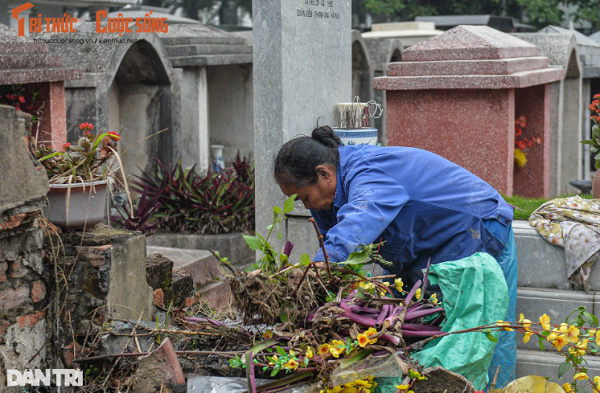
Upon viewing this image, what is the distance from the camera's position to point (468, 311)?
2391mm

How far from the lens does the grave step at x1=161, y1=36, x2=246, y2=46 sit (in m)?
7.96

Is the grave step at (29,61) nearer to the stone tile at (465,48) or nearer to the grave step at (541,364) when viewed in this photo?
the stone tile at (465,48)

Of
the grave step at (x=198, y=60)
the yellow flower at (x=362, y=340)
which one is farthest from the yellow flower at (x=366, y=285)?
the grave step at (x=198, y=60)

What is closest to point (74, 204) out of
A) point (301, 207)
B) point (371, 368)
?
point (371, 368)

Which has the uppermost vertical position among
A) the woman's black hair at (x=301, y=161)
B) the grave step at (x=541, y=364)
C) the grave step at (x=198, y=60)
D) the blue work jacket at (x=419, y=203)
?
the grave step at (x=198, y=60)

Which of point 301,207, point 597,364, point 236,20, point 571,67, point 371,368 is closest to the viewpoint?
point 371,368

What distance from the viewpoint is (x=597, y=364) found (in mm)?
3449

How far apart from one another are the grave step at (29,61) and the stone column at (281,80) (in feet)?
5.04

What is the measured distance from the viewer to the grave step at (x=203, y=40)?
796 centimetres

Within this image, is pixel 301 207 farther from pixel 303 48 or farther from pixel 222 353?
pixel 222 353

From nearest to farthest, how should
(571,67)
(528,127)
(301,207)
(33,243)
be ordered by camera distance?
(33,243) → (301,207) → (528,127) → (571,67)

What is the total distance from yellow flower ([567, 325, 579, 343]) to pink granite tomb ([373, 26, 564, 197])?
3372mm

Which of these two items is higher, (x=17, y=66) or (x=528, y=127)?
(x=17, y=66)

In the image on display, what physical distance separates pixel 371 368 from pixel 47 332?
1.41 metres
